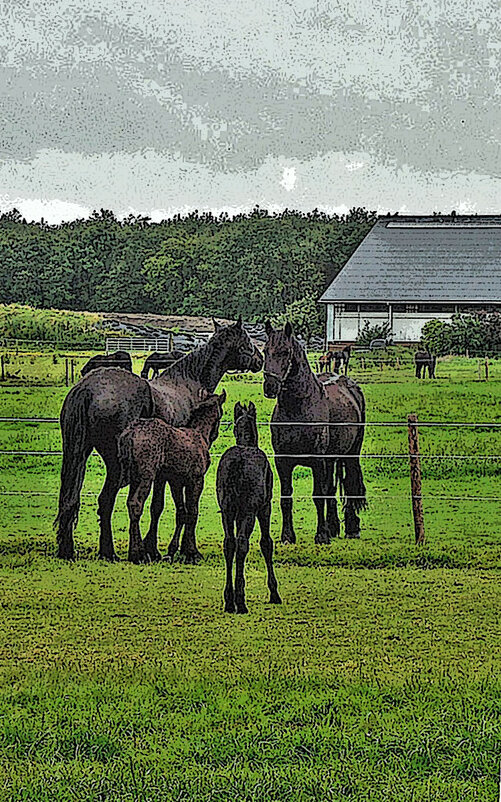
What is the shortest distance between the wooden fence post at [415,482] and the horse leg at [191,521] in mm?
1086

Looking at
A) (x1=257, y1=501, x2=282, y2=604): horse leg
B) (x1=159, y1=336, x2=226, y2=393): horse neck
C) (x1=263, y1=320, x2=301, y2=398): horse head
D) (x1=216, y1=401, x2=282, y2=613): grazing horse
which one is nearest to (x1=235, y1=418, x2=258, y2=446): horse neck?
(x1=216, y1=401, x2=282, y2=613): grazing horse

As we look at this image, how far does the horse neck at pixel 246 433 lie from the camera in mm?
3486

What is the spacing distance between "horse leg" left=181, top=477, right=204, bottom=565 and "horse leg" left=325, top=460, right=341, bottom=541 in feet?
2.44

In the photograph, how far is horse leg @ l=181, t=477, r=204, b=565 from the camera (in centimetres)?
414

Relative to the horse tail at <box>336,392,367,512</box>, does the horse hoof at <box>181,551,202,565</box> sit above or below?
below

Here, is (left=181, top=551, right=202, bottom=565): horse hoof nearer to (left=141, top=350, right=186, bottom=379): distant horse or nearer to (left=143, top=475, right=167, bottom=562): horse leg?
(left=143, top=475, right=167, bottom=562): horse leg

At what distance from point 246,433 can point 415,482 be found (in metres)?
1.60

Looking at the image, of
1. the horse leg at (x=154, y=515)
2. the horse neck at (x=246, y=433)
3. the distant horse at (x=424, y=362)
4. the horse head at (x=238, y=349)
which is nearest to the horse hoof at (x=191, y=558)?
the horse leg at (x=154, y=515)

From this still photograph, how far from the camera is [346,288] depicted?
466 centimetres

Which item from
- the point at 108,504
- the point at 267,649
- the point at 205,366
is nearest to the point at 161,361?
the point at 205,366

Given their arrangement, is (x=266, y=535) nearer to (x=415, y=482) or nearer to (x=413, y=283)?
(x=415, y=482)

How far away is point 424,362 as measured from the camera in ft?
16.5

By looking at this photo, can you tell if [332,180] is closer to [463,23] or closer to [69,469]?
[463,23]

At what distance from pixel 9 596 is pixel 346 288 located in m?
1.97
